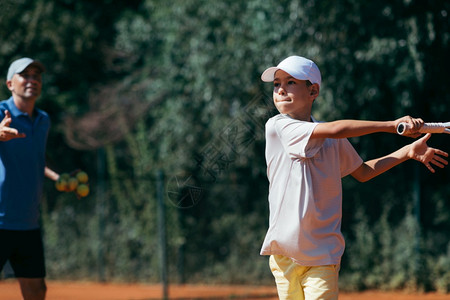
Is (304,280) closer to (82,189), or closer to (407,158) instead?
(407,158)

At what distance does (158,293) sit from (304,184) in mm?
7234

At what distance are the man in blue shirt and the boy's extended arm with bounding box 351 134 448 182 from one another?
99.3 inches

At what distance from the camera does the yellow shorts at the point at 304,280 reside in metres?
3.68

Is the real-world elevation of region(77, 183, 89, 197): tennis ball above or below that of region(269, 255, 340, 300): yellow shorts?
above

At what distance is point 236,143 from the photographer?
36.4ft

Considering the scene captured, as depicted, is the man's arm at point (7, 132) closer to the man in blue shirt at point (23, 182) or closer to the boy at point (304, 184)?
the man in blue shirt at point (23, 182)

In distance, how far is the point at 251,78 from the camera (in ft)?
35.3

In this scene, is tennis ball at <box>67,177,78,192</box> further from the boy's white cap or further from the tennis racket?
the tennis racket

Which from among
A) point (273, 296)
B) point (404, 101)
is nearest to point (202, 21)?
point (404, 101)

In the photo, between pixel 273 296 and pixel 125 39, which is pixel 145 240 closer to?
pixel 273 296

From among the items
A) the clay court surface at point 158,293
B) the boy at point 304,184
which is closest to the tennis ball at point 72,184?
the boy at point 304,184

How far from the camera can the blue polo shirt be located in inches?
197

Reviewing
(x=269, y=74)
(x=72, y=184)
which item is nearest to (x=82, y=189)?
(x=72, y=184)

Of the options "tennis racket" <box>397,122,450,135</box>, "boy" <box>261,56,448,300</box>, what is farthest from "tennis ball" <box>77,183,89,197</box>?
"tennis racket" <box>397,122,450,135</box>
